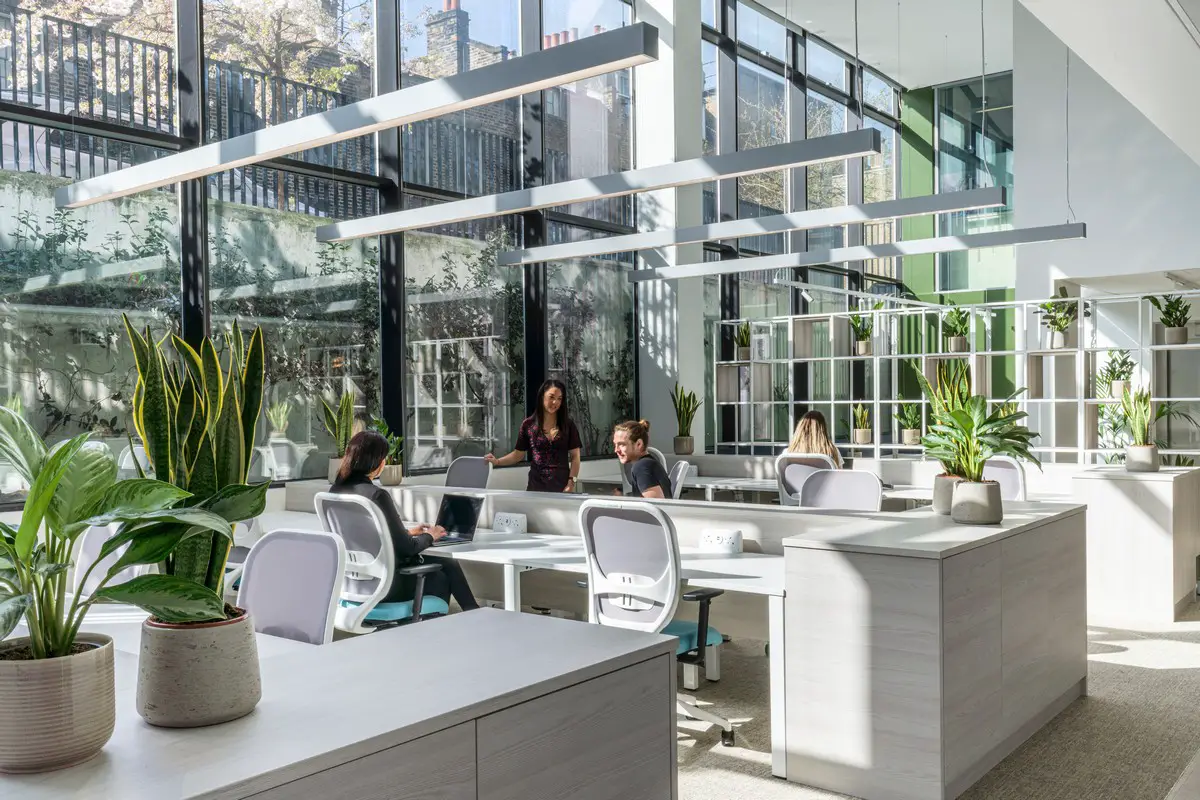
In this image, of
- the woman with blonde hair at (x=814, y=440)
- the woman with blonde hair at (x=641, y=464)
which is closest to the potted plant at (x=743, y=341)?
the woman with blonde hair at (x=814, y=440)

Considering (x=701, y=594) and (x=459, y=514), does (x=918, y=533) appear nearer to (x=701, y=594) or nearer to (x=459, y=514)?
(x=701, y=594)

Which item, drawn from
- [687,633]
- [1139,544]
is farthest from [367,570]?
[1139,544]

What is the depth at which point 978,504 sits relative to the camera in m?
3.71

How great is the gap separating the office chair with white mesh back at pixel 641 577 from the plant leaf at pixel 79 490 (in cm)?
234

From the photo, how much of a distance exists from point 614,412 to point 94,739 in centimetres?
835

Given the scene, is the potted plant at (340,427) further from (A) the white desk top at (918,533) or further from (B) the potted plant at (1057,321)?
(B) the potted plant at (1057,321)

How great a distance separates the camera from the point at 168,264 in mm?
6344

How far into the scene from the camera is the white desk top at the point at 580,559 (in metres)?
3.61

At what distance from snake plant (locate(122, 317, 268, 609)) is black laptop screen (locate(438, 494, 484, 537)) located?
129 inches

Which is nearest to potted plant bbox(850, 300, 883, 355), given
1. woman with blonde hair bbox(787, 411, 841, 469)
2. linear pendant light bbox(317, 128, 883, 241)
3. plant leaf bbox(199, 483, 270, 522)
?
woman with blonde hair bbox(787, 411, 841, 469)

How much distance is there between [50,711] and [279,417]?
19.1 ft

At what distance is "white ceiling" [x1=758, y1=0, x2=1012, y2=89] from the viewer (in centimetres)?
1107

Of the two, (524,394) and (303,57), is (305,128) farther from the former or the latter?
(524,394)

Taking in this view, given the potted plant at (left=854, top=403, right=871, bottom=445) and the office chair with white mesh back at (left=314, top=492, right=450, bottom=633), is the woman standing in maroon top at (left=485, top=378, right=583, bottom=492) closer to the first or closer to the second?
the office chair with white mesh back at (left=314, top=492, right=450, bottom=633)
